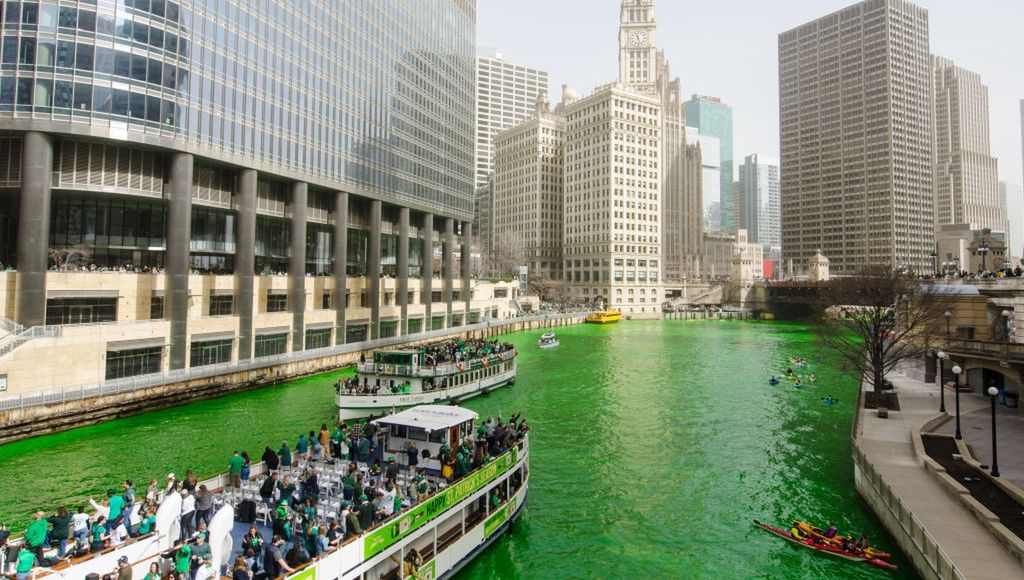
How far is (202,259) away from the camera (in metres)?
64.0

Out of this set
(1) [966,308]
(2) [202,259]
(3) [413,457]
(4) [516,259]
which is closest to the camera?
(3) [413,457]

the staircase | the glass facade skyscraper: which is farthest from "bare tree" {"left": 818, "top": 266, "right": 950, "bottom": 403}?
the staircase

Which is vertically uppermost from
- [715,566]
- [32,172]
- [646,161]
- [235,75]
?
[646,161]

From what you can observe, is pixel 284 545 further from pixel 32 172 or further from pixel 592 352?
pixel 592 352

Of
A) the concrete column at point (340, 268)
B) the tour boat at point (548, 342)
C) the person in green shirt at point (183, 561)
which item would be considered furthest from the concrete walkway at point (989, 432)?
the concrete column at point (340, 268)

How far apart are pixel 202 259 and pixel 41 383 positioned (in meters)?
25.5

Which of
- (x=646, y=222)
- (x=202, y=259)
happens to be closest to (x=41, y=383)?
(x=202, y=259)

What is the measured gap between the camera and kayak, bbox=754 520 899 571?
70.4ft

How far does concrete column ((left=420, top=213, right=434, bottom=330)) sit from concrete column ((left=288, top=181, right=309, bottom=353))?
2787cm

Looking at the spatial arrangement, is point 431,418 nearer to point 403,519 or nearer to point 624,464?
point 403,519

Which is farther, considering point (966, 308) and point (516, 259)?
point (516, 259)

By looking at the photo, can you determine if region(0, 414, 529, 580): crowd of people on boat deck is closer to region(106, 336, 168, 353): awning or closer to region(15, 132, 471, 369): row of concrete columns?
region(106, 336, 168, 353): awning

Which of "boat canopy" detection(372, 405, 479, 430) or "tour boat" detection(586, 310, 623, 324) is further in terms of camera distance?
"tour boat" detection(586, 310, 623, 324)

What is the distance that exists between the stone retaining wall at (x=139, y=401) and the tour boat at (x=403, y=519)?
2478 cm
